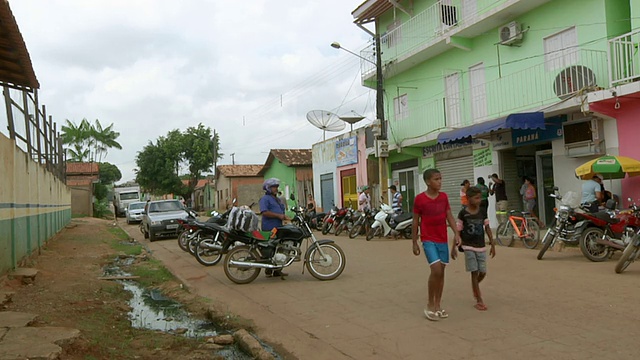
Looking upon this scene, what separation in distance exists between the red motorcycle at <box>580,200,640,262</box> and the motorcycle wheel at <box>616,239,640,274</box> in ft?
3.47

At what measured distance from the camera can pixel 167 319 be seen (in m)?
6.68

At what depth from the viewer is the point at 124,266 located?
12.2 metres

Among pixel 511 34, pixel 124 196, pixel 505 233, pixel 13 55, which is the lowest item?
pixel 505 233

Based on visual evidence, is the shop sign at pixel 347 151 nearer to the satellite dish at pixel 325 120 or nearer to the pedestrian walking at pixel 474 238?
the satellite dish at pixel 325 120

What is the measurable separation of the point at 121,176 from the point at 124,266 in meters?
80.8

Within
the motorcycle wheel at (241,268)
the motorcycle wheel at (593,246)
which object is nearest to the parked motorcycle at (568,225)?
the motorcycle wheel at (593,246)

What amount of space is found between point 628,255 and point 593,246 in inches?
61.8


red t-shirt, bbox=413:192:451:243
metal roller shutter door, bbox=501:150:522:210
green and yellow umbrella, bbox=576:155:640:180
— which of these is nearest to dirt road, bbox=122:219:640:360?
red t-shirt, bbox=413:192:451:243

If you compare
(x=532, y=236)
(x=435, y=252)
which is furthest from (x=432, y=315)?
(x=532, y=236)

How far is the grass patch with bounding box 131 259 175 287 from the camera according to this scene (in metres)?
9.64

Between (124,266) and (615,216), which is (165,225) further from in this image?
(615,216)

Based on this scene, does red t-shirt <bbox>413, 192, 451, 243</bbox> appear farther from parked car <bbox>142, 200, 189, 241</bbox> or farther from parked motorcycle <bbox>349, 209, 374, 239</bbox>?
parked car <bbox>142, 200, 189, 241</bbox>

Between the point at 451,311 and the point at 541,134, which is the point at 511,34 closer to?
the point at 541,134

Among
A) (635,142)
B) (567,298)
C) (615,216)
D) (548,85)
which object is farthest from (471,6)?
(567,298)
